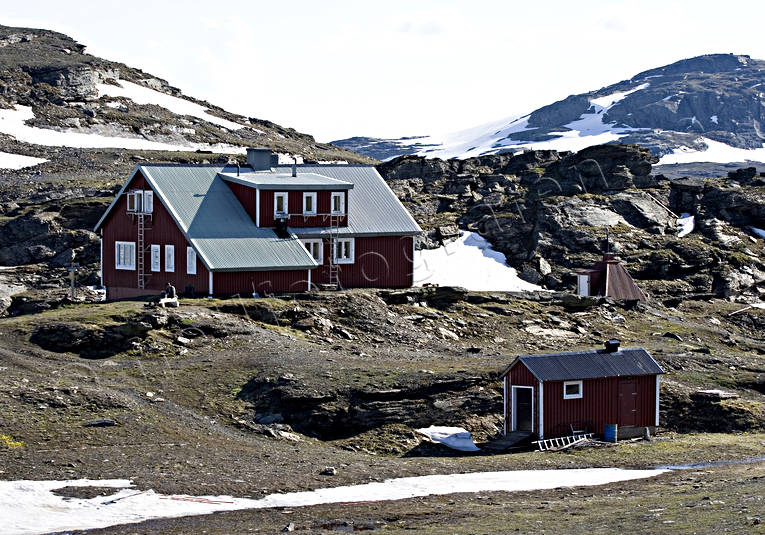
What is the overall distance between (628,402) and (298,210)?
2211cm

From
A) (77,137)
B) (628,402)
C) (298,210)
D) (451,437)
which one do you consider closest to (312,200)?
(298,210)

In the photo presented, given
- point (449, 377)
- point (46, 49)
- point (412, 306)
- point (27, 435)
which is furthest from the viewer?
point (46, 49)

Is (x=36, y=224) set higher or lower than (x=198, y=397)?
higher

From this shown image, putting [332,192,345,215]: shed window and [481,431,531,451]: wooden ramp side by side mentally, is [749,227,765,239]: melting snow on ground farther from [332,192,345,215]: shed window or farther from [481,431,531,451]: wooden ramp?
[481,431,531,451]: wooden ramp

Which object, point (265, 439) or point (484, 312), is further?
point (484, 312)

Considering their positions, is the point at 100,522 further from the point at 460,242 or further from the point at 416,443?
the point at 460,242

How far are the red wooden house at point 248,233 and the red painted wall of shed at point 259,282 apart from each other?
0.05 m

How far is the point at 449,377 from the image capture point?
150ft

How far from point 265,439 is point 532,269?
4004cm

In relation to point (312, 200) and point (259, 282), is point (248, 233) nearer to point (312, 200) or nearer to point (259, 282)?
point (259, 282)

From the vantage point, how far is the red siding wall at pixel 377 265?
61438 mm

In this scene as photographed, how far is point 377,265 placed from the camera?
6297 cm

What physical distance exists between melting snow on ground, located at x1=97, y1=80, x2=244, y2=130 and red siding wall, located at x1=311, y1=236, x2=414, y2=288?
2870 inches

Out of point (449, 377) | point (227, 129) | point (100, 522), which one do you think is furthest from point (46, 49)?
point (100, 522)
